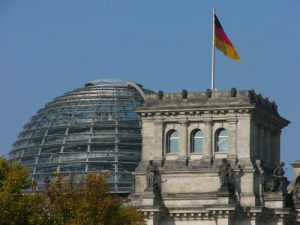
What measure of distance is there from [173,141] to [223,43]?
34.5 feet

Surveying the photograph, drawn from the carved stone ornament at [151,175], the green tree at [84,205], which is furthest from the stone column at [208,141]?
the green tree at [84,205]

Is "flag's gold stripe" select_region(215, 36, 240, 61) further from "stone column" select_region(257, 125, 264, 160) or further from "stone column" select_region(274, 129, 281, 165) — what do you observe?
"stone column" select_region(274, 129, 281, 165)

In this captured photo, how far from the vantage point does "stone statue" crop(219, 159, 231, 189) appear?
149 metres

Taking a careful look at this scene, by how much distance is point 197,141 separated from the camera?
154 m

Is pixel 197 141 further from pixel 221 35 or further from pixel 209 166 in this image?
pixel 221 35

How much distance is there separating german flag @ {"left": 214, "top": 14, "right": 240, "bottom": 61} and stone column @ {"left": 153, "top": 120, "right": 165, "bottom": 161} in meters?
8.99

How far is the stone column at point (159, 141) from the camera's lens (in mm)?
155000

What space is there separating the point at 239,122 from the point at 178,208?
9.67m

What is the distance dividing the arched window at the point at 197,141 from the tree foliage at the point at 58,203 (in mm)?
15687

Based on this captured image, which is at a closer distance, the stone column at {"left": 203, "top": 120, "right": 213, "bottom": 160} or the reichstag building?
the reichstag building

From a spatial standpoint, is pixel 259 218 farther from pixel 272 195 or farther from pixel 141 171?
pixel 141 171

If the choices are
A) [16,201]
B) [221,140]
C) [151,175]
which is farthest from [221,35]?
[16,201]

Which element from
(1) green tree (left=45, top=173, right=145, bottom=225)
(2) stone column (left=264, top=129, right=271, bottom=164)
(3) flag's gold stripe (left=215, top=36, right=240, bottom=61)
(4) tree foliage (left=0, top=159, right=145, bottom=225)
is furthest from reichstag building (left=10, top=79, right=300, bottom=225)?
(1) green tree (left=45, top=173, right=145, bottom=225)

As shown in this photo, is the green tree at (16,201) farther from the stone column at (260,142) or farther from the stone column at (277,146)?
the stone column at (277,146)
